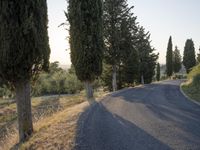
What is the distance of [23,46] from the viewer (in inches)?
506

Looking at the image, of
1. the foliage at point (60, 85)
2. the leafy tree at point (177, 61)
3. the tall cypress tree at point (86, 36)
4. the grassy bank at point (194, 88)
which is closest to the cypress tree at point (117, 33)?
the grassy bank at point (194, 88)

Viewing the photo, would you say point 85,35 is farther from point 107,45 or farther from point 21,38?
point 107,45

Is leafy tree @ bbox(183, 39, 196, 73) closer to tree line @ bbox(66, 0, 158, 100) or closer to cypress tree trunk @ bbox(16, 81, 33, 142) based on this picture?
tree line @ bbox(66, 0, 158, 100)

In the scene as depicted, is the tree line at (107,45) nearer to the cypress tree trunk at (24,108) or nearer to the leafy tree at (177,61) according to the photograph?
the cypress tree trunk at (24,108)

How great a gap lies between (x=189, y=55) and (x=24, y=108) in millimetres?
78265

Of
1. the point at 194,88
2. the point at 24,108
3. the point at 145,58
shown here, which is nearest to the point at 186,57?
the point at 145,58

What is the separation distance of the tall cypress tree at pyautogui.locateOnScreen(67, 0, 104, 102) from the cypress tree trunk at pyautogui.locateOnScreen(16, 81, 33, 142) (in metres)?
10.7

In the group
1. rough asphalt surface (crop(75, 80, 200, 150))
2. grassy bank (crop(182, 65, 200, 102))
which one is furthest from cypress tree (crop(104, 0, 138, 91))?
rough asphalt surface (crop(75, 80, 200, 150))

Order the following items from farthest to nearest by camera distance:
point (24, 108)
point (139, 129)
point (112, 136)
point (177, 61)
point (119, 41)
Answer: point (177, 61) → point (119, 41) → point (24, 108) → point (139, 129) → point (112, 136)

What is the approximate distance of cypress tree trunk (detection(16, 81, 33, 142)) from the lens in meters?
13.9

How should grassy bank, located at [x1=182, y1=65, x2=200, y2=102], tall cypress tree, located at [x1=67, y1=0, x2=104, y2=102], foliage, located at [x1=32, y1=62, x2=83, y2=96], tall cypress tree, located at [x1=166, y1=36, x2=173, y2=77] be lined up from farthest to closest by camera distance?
tall cypress tree, located at [x1=166, y1=36, x2=173, y2=77], foliage, located at [x1=32, y1=62, x2=83, y2=96], tall cypress tree, located at [x1=67, y1=0, x2=104, y2=102], grassy bank, located at [x1=182, y1=65, x2=200, y2=102]

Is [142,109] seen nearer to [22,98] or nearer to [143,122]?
[143,122]

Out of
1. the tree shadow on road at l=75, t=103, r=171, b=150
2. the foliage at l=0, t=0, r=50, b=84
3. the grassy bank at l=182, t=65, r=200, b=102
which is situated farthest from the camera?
the grassy bank at l=182, t=65, r=200, b=102

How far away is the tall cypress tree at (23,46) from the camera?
12594mm
